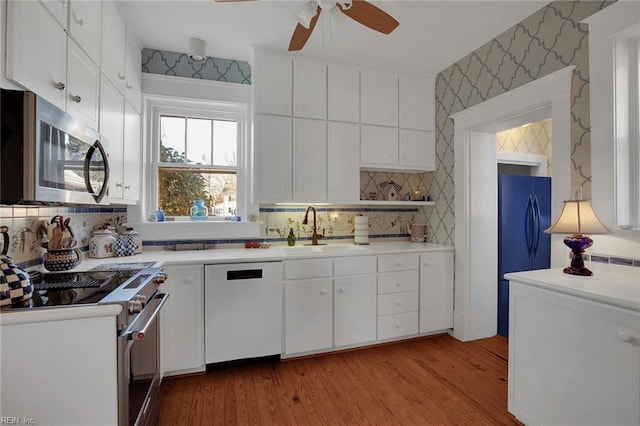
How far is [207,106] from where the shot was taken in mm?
2908

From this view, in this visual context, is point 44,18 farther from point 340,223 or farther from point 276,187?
point 340,223

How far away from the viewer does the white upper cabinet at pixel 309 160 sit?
9.12ft

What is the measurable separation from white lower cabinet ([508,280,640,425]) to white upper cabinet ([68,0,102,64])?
2.86m

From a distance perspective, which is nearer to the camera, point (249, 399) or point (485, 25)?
point (249, 399)

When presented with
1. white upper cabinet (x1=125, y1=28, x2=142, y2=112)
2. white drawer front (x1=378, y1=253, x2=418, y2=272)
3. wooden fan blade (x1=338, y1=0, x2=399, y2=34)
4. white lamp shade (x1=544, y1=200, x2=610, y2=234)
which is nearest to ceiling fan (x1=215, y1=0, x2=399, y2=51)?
wooden fan blade (x1=338, y1=0, x2=399, y2=34)

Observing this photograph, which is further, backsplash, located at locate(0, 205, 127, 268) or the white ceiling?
the white ceiling

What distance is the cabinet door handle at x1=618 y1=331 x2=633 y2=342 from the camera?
4.13 ft

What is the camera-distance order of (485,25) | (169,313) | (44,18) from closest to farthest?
(44,18) < (169,313) < (485,25)

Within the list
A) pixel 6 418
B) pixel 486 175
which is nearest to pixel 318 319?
pixel 6 418

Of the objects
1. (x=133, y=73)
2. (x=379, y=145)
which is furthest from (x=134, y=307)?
(x=379, y=145)

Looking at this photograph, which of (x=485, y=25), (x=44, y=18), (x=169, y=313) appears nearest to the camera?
(x=44, y=18)

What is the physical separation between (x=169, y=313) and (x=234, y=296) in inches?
18.5

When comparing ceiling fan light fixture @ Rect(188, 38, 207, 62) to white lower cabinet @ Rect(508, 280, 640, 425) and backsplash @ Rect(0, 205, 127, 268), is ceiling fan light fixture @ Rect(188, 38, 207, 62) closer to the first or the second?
backsplash @ Rect(0, 205, 127, 268)

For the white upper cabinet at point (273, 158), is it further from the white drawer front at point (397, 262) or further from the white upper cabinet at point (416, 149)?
the white upper cabinet at point (416, 149)
